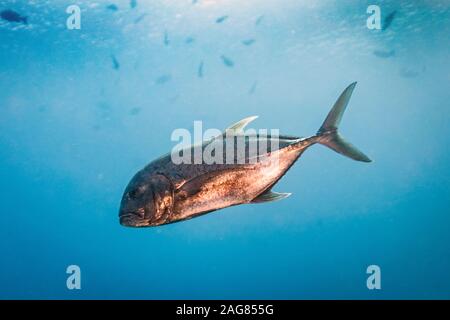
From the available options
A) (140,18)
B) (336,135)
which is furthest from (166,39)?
(336,135)

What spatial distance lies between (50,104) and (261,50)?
1473cm

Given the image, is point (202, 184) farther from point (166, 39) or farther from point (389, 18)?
point (166, 39)

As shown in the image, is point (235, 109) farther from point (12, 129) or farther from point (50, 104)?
point (12, 129)

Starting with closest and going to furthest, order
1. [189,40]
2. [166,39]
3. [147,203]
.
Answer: [147,203], [166,39], [189,40]

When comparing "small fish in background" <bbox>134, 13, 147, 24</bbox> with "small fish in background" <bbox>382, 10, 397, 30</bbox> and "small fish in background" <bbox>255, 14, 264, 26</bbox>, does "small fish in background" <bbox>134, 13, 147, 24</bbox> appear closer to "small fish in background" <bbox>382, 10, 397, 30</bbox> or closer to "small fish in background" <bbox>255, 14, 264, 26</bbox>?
"small fish in background" <bbox>255, 14, 264, 26</bbox>

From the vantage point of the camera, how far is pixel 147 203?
2176 millimetres

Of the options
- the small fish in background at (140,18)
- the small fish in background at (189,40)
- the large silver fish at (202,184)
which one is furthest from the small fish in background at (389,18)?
the large silver fish at (202,184)

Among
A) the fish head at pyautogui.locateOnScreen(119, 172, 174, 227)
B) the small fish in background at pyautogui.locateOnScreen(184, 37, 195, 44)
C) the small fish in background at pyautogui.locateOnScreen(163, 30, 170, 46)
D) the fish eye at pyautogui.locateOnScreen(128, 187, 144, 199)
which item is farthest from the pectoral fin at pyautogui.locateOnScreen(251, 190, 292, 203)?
the small fish in background at pyautogui.locateOnScreen(184, 37, 195, 44)

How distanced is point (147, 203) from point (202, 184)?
38 centimetres

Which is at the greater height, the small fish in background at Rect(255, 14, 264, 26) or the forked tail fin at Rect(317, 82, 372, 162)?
the small fish in background at Rect(255, 14, 264, 26)

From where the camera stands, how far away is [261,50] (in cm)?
1777

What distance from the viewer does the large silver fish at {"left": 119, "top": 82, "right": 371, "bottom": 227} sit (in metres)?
2.18

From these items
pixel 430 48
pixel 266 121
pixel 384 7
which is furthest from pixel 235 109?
pixel 384 7

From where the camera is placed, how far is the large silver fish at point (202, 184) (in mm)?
2184
